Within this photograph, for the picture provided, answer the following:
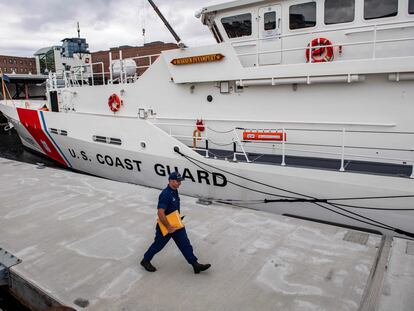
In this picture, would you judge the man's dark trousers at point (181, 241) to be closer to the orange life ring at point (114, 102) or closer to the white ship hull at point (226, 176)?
the white ship hull at point (226, 176)

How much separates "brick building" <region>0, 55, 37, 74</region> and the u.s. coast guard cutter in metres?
63.1

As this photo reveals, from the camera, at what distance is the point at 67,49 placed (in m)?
47.4

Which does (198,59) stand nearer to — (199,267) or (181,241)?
(181,241)

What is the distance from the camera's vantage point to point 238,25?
7652 millimetres

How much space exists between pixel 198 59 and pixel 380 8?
369 centimetres

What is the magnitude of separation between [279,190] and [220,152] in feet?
6.21

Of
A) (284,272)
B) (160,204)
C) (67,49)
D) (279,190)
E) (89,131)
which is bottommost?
(284,272)

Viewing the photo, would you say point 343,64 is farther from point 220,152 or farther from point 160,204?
point 160,204

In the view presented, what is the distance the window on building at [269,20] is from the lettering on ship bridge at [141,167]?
136 inches

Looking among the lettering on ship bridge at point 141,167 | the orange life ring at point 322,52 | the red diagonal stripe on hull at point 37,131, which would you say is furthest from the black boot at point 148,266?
Answer: the red diagonal stripe on hull at point 37,131

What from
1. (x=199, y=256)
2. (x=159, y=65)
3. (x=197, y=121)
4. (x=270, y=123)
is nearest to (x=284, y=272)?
(x=199, y=256)

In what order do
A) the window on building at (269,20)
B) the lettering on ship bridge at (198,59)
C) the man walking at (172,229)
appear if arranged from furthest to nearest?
the window on building at (269,20)
the lettering on ship bridge at (198,59)
the man walking at (172,229)

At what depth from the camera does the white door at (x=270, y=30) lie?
7.20 meters

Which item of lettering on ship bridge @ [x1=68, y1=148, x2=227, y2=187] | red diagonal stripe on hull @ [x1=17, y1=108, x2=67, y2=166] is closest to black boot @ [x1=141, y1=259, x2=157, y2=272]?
lettering on ship bridge @ [x1=68, y1=148, x2=227, y2=187]
